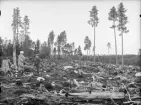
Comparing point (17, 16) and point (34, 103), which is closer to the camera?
point (34, 103)

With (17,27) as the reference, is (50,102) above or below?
below

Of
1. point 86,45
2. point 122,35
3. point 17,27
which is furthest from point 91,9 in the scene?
point 86,45

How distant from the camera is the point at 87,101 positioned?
17.5ft

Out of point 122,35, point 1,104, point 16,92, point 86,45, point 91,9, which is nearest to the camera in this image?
point 1,104

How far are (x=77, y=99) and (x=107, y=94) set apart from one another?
115 cm

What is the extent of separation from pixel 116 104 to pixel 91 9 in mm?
29256

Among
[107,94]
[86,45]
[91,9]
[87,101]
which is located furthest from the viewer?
[86,45]

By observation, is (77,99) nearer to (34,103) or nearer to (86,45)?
(34,103)

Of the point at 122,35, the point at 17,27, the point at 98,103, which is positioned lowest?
the point at 98,103

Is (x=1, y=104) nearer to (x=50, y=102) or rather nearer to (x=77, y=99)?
(x=50, y=102)

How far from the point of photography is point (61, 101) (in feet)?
17.2

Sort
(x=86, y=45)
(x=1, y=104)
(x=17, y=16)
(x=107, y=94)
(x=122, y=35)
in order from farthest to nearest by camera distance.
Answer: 1. (x=86, y=45)
2. (x=17, y=16)
3. (x=122, y=35)
4. (x=107, y=94)
5. (x=1, y=104)

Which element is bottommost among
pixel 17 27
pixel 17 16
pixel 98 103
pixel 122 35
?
pixel 98 103

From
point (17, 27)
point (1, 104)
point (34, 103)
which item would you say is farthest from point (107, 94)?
point (17, 27)
